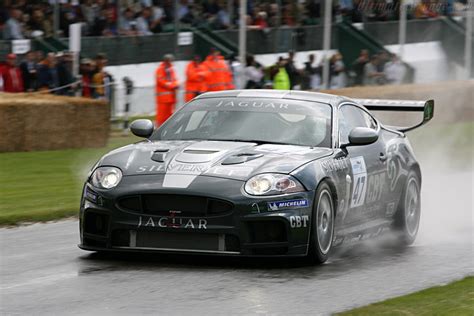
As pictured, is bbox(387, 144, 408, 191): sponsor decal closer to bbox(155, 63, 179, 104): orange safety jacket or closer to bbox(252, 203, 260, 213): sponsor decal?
bbox(252, 203, 260, 213): sponsor decal

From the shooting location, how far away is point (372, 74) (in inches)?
1184

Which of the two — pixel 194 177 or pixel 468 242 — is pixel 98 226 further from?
pixel 468 242

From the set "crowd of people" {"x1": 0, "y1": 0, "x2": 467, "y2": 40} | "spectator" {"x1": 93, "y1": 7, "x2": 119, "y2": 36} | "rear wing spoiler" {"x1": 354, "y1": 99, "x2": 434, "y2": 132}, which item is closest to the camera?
"rear wing spoiler" {"x1": 354, "y1": 99, "x2": 434, "y2": 132}

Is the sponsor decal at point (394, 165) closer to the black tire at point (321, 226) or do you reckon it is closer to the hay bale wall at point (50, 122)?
the black tire at point (321, 226)

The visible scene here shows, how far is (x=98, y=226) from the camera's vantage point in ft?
28.1

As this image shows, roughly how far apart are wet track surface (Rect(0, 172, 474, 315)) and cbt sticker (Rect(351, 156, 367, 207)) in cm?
47

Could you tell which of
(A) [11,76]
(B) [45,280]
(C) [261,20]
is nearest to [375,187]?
(B) [45,280]

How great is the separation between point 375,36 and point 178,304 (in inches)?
1087

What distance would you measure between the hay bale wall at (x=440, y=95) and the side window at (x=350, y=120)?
14.1m

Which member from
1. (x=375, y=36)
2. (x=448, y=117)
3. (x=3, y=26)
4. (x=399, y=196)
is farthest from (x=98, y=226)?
(x=375, y=36)

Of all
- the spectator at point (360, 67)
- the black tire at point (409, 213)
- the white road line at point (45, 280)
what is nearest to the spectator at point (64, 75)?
the spectator at point (360, 67)

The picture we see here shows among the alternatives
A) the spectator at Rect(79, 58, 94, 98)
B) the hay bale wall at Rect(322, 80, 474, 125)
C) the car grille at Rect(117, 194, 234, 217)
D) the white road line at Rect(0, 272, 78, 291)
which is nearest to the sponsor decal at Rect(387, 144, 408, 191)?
the car grille at Rect(117, 194, 234, 217)

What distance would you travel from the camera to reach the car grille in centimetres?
827

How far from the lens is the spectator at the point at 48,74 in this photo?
21750mm
